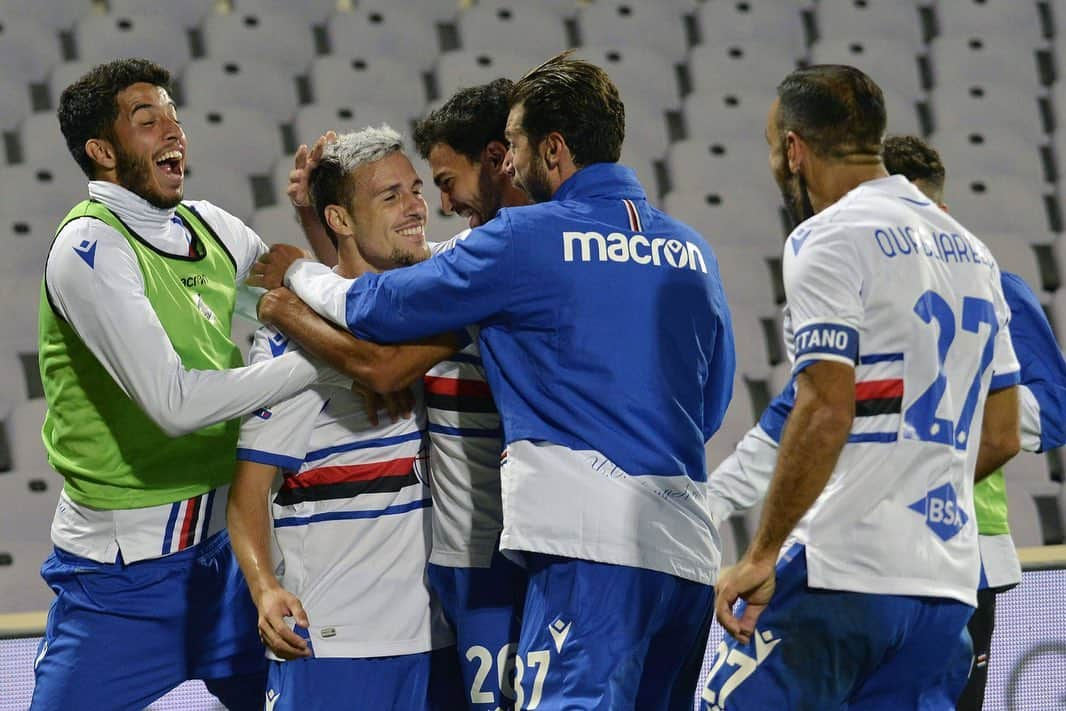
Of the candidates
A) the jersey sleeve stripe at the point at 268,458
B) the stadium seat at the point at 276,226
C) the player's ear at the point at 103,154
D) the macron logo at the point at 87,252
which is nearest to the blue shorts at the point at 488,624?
the jersey sleeve stripe at the point at 268,458

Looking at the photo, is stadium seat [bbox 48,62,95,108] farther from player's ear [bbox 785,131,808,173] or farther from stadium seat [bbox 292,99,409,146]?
player's ear [bbox 785,131,808,173]

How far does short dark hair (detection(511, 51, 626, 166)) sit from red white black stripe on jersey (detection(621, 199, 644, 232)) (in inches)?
4.6

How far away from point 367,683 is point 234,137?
480 cm

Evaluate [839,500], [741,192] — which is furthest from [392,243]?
[741,192]

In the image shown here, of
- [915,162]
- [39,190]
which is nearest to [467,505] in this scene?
[915,162]

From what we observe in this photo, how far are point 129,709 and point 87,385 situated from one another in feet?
2.51

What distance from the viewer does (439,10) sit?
27.1 ft

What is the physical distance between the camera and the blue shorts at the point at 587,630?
2426 millimetres

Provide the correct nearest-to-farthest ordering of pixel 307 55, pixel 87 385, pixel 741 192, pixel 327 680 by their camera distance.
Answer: pixel 327 680, pixel 87 385, pixel 741 192, pixel 307 55

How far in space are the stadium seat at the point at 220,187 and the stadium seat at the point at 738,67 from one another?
2.76m

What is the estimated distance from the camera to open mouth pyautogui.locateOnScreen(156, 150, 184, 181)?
326 cm

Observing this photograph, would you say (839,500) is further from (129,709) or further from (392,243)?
(129,709)

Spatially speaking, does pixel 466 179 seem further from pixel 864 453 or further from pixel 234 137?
pixel 234 137

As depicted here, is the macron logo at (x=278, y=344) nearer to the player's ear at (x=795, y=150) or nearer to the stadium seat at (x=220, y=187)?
the player's ear at (x=795, y=150)
